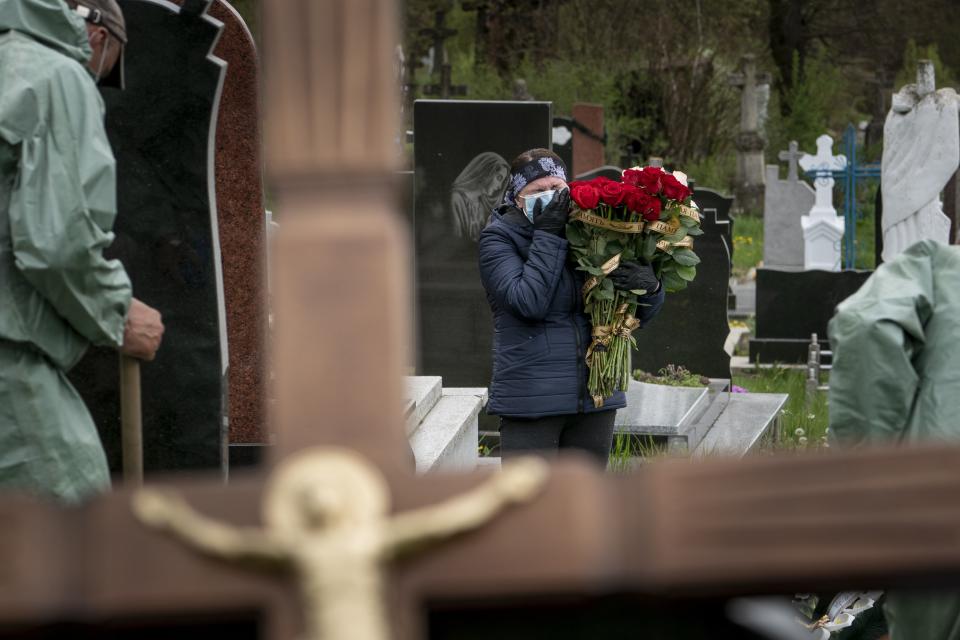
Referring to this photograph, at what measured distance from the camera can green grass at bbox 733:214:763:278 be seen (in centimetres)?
1961

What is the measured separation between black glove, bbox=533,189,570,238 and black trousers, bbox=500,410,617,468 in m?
0.68

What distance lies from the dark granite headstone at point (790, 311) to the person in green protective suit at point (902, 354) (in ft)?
30.2

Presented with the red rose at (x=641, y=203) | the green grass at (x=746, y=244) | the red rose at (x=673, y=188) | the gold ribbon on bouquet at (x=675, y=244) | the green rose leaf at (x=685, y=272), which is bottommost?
the green grass at (x=746, y=244)

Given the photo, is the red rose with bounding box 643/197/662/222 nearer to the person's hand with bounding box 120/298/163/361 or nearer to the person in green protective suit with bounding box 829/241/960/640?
the person's hand with bounding box 120/298/163/361

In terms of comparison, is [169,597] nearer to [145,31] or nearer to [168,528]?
[168,528]

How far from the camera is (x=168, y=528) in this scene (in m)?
0.85

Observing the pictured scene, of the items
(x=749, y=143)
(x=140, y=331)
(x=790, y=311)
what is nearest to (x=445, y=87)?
(x=749, y=143)

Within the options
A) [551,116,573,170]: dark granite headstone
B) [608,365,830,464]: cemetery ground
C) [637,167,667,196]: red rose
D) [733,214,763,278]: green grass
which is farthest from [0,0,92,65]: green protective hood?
[733,214,763,278]: green grass

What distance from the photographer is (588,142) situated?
671 inches

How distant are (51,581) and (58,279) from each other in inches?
84.7

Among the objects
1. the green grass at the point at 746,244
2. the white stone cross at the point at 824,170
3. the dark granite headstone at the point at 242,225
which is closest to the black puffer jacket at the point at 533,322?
the dark granite headstone at the point at 242,225

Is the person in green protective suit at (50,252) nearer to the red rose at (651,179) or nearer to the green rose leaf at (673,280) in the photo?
the red rose at (651,179)

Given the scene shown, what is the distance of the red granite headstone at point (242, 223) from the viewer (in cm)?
514

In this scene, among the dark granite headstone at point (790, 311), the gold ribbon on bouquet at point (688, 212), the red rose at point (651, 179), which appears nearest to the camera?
the red rose at point (651, 179)
